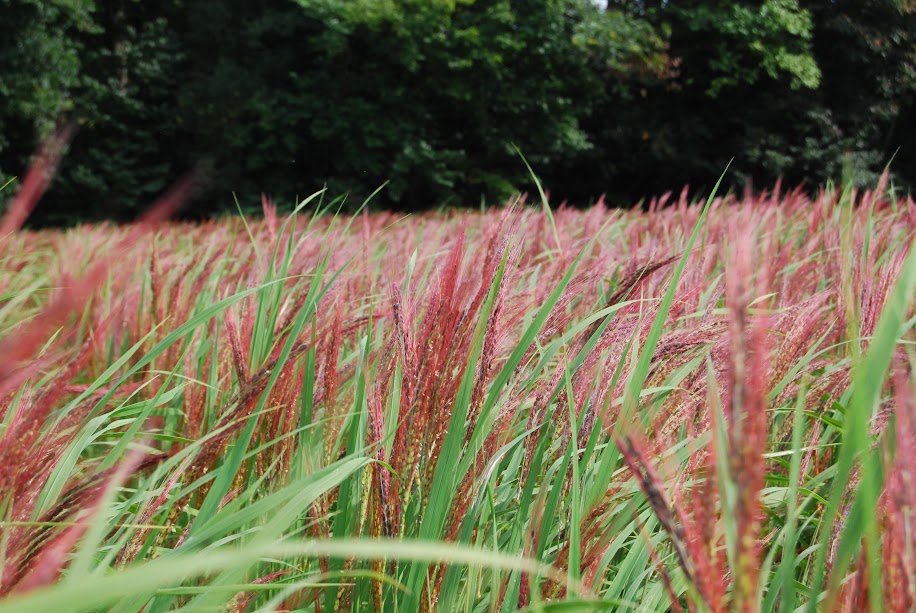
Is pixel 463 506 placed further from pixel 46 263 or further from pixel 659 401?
pixel 46 263

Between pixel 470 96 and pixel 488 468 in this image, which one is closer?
pixel 488 468

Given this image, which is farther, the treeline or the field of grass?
the treeline

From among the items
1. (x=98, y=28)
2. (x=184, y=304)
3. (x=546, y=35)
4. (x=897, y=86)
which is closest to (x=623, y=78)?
(x=546, y=35)

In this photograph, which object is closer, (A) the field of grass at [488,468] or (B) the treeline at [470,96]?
(A) the field of grass at [488,468]

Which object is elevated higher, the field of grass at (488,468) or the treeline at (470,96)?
the treeline at (470,96)

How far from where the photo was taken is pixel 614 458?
679mm

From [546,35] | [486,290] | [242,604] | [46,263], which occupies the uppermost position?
[546,35]

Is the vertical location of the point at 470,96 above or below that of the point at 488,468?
above

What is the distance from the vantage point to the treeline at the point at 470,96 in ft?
45.6

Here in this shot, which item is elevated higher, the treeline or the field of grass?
the treeline

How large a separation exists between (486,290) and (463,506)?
0.21 m

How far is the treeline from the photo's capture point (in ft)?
45.6

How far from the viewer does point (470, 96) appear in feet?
47.7

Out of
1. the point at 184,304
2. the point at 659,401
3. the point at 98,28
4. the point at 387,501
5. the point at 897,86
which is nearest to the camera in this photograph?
the point at 387,501
